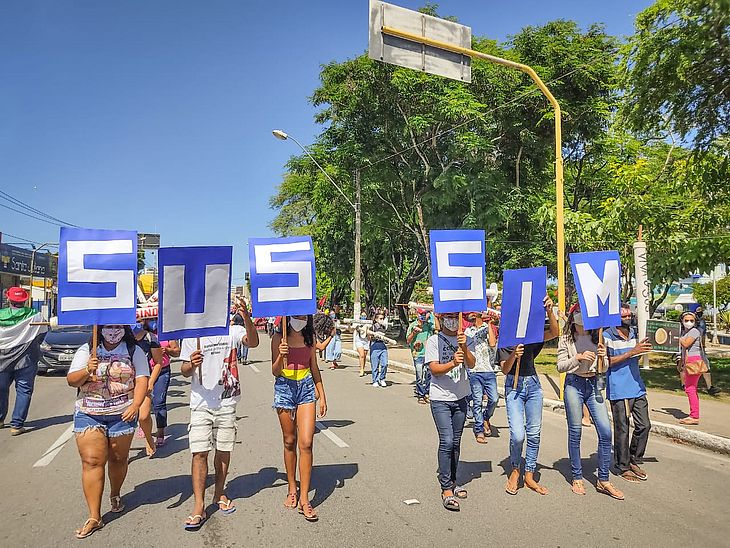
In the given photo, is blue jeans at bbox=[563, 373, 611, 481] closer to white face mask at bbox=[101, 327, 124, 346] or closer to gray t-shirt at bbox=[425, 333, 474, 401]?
gray t-shirt at bbox=[425, 333, 474, 401]

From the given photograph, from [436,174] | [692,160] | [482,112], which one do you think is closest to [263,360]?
[436,174]

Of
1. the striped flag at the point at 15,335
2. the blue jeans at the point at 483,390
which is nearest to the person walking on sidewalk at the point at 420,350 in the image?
the blue jeans at the point at 483,390

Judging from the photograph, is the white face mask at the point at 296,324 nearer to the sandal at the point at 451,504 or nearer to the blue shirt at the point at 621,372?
the sandal at the point at 451,504

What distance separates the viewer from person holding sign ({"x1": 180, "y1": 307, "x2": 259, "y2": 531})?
5113 mm

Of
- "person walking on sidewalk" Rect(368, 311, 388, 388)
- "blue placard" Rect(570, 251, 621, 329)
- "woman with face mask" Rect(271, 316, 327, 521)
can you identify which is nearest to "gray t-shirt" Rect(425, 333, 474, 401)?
"woman with face mask" Rect(271, 316, 327, 521)

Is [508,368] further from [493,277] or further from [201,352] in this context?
[493,277]

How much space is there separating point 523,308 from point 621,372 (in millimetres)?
1558

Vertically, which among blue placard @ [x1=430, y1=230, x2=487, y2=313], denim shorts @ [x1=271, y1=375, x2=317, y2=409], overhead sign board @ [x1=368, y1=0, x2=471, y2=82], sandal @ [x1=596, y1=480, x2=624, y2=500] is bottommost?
sandal @ [x1=596, y1=480, x2=624, y2=500]

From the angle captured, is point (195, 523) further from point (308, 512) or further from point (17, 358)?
point (17, 358)

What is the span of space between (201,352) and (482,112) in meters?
17.8

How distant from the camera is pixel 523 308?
5910 mm

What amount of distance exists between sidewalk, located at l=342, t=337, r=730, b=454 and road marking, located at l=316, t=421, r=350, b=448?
4717 mm

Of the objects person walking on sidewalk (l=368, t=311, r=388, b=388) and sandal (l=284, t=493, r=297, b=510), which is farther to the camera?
person walking on sidewalk (l=368, t=311, r=388, b=388)

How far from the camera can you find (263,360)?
2188cm
